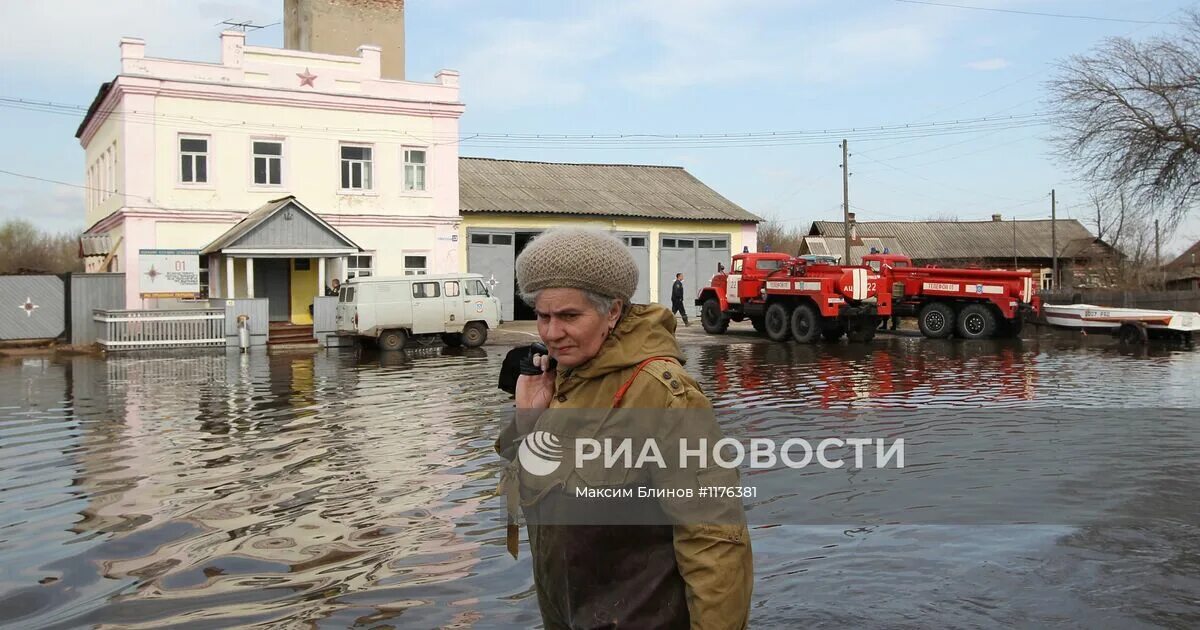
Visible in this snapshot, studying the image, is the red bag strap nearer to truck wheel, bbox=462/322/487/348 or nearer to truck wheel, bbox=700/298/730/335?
truck wheel, bbox=462/322/487/348

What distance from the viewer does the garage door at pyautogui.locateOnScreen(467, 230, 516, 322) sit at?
111 ft

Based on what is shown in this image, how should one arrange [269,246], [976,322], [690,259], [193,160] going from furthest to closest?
[690,259], [193,160], [269,246], [976,322]

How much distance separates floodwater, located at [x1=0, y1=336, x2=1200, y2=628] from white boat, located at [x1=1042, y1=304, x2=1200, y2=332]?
12023mm

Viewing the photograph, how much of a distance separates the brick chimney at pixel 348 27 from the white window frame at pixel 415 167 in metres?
2.78

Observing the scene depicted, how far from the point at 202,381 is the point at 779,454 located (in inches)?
439

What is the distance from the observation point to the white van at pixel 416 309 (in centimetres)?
2381

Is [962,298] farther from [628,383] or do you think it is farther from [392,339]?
[628,383]

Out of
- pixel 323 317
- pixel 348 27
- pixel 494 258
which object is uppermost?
pixel 348 27

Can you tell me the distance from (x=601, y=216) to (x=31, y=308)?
18.3 metres

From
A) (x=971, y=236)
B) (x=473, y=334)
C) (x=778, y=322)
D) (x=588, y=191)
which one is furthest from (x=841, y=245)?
(x=473, y=334)

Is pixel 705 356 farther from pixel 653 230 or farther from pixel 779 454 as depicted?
pixel 653 230

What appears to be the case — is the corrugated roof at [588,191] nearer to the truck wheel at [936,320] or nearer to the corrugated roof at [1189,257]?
the truck wheel at [936,320]

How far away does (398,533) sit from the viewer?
6.48m

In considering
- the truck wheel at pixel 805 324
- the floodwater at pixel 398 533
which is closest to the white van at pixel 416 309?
the truck wheel at pixel 805 324
